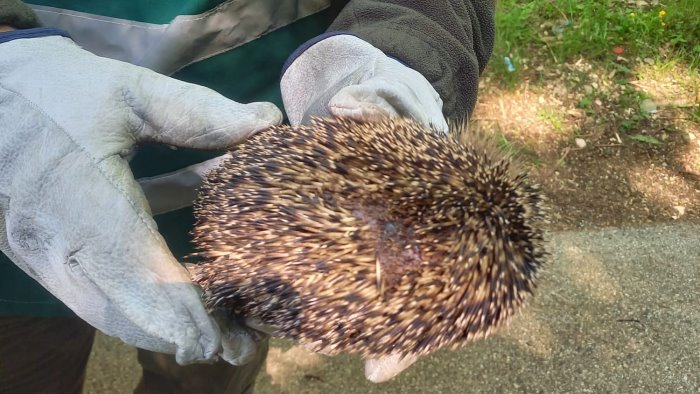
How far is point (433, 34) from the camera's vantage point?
1949mm

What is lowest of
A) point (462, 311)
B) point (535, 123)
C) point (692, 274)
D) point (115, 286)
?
point (692, 274)

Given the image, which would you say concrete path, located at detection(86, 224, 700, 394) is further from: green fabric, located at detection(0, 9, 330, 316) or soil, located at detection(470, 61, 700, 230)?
green fabric, located at detection(0, 9, 330, 316)

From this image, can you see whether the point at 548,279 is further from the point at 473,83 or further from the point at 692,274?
the point at 473,83

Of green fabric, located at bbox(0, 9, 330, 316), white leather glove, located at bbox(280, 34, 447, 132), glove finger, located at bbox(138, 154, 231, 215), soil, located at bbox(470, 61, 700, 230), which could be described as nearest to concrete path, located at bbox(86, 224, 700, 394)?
soil, located at bbox(470, 61, 700, 230)

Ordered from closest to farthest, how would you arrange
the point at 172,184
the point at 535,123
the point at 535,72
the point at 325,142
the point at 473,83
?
the point at 325,142
the point at 172,184
the point at 473,83
the point at 535,123
the point at 535,72

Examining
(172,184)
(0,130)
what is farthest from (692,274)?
(0,130)

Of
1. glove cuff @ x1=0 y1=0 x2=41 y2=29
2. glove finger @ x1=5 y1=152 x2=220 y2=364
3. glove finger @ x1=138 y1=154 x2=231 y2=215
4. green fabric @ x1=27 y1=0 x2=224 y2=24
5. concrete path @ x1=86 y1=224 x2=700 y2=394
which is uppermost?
glove cuff @ x1=0 y1=0 x2=41 y2=29

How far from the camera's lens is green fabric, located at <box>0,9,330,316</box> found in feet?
6.20

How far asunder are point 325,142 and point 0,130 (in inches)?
31.5

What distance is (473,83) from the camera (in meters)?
2.09

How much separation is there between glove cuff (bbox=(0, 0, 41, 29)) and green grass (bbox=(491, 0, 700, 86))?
10.8 feet

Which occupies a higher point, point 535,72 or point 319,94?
point 319,94

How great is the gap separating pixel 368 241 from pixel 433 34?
844 mm

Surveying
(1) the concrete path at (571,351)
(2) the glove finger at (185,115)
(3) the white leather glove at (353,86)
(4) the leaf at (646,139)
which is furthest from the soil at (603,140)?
(2) the glove finger at (185,115)
